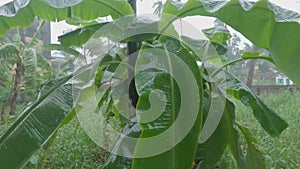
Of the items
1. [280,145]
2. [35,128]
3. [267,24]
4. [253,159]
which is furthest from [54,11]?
[280,145]

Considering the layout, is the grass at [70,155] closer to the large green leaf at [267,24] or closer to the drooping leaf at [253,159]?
the drooping leaf at [253,159]

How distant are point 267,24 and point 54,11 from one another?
1.87ft

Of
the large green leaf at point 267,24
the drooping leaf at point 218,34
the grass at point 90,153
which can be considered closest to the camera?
the large green leaf at point 267,24

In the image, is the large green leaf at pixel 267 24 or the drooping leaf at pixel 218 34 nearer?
the large green leaf at pixel 267 24

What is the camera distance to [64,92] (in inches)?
23.7

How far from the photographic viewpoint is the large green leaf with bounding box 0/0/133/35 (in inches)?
28.6

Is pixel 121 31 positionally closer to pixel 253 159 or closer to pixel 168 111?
pixel 168 111

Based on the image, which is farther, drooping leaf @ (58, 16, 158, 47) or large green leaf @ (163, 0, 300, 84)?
drooping leaf @ (58, 16, 158, 47)

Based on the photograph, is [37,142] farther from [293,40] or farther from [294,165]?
[294,165]

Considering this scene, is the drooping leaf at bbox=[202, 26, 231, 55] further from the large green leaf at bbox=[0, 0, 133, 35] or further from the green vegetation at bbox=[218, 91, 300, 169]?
the green vegetation at bbox=[218, 91, 300, 169]

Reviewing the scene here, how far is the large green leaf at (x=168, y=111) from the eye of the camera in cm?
49

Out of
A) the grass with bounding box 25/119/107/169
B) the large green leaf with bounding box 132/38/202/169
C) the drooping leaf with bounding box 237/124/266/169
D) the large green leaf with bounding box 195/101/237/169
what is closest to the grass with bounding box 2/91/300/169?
the grass with bounding box 25/119/107/169

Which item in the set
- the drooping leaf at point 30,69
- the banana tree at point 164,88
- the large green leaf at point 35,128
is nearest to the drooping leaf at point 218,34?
the banana tree at point 164,88

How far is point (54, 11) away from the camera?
85 centimetres
